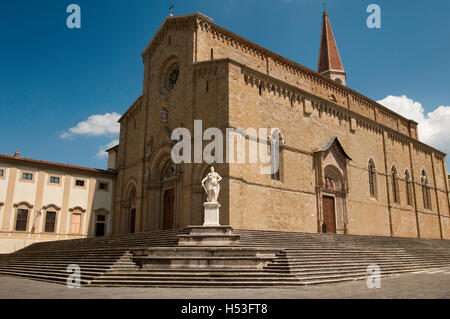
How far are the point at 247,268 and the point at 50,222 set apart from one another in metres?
20.2

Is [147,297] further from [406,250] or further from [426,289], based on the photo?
[406,250]

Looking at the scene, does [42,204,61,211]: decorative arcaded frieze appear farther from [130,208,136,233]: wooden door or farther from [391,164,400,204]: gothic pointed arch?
[391,164,400,204]: gothic pointed arch

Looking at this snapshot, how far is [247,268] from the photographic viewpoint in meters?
12.1

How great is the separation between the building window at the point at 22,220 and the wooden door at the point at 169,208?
10259 mm

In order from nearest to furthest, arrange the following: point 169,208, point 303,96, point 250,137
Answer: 1. point 250,137
2. point 169,208
3. point 303,96

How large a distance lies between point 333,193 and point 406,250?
672 centimetres

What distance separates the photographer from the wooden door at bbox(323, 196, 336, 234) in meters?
25.3

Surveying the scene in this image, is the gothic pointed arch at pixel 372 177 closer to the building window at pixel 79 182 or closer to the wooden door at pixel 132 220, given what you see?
the wooden door at pixel 132 220

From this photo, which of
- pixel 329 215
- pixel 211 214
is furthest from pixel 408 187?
Answer: pixel 211 214

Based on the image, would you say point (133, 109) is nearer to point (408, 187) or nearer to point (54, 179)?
point (54, 179)

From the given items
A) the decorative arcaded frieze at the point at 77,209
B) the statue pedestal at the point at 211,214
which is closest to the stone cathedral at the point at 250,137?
the decorative arcaded frieze at the point at 77,209

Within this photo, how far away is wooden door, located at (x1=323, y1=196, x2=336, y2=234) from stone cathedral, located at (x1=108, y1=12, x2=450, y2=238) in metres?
0.07

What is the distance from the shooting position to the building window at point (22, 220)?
Answer: 2548 centimetres
